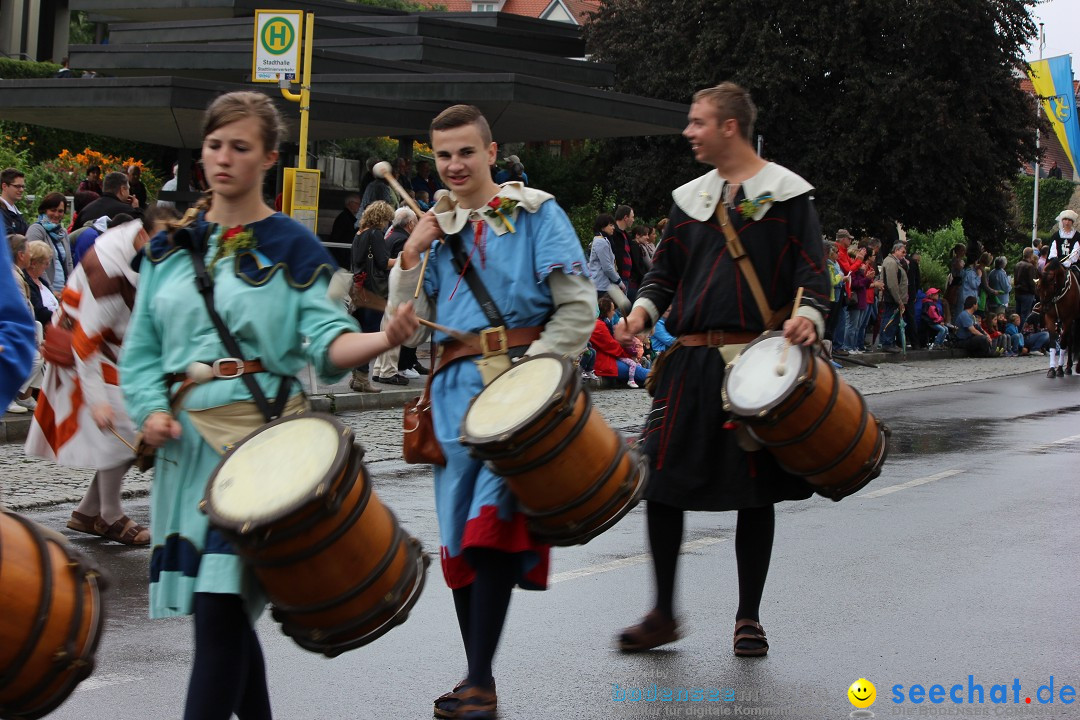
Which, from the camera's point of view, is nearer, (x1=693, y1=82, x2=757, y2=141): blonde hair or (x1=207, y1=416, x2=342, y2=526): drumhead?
(x1=207, y1=416, x2=342, y2=526): drumhead

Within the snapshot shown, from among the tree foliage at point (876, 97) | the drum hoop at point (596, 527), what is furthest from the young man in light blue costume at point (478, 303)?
the tree foliage at point (876, 97)

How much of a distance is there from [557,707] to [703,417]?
1246 mm

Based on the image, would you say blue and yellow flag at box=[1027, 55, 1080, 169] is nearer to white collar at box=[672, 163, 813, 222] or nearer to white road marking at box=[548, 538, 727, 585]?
white road marking at box=[548, 538, 727, 585]

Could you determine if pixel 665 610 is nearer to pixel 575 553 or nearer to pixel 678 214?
pixel 678 214

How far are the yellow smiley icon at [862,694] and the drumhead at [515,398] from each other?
158 centimetres

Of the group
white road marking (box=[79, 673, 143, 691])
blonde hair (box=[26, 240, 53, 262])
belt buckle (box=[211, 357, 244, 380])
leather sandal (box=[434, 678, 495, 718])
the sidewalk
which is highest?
belt buckle (box=[211, 357, 244, 380])

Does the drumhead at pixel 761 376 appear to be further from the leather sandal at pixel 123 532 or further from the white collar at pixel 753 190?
the leather sandal at pixel 123 532

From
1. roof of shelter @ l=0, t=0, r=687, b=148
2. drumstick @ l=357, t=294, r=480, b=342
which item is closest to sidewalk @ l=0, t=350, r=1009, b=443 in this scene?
roof of shelter @ l=0, t=0, r=687, b=148

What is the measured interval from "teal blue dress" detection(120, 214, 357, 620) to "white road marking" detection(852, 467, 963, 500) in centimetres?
629

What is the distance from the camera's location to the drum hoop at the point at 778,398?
501cm

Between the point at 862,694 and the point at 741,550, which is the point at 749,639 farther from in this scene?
the point at 862,694

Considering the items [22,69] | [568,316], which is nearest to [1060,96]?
[22,69]

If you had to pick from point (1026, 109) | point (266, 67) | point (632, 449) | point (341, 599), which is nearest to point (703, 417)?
point (632, 449)

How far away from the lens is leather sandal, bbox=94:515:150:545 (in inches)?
307
